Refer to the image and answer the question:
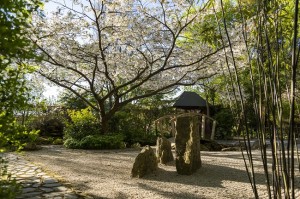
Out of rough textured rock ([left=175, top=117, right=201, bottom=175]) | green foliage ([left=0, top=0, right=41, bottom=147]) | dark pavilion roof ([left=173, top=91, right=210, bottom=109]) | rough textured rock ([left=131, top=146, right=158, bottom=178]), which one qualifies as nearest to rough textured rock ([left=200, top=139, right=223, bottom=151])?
dark pavilion roof ([left=173, top=91, right=210, bottom=109])

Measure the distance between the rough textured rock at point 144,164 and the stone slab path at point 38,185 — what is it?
3.78ft

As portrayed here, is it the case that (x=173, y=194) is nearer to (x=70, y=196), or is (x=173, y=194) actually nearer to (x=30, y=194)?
(x=70, y=196)

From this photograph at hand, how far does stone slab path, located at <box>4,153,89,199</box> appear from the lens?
349cm

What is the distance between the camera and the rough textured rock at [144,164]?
4.63m

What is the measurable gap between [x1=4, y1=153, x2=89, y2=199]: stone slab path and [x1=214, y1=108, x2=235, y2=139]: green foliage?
1016cm

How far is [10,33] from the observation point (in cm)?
154

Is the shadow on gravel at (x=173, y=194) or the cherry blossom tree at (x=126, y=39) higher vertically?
the cherry blossom tree at (x=126, y=39)

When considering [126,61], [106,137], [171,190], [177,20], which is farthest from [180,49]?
[171,190]

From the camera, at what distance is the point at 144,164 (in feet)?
15.3

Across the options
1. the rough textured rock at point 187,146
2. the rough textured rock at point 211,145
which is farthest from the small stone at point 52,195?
the rough textured rock at point 211,145

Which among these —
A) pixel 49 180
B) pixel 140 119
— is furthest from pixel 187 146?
pixel 140 119

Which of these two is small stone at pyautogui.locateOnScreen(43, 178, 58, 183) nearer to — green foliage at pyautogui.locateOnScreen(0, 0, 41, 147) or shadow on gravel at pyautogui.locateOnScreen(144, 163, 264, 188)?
shadow on gravel at pyautogui.locateOnScreen(144, 163, 264, 188)

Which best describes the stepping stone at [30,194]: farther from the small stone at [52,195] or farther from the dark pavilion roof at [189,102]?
the dark pavilion roof at [189,102]

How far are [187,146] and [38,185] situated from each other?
232 cm
